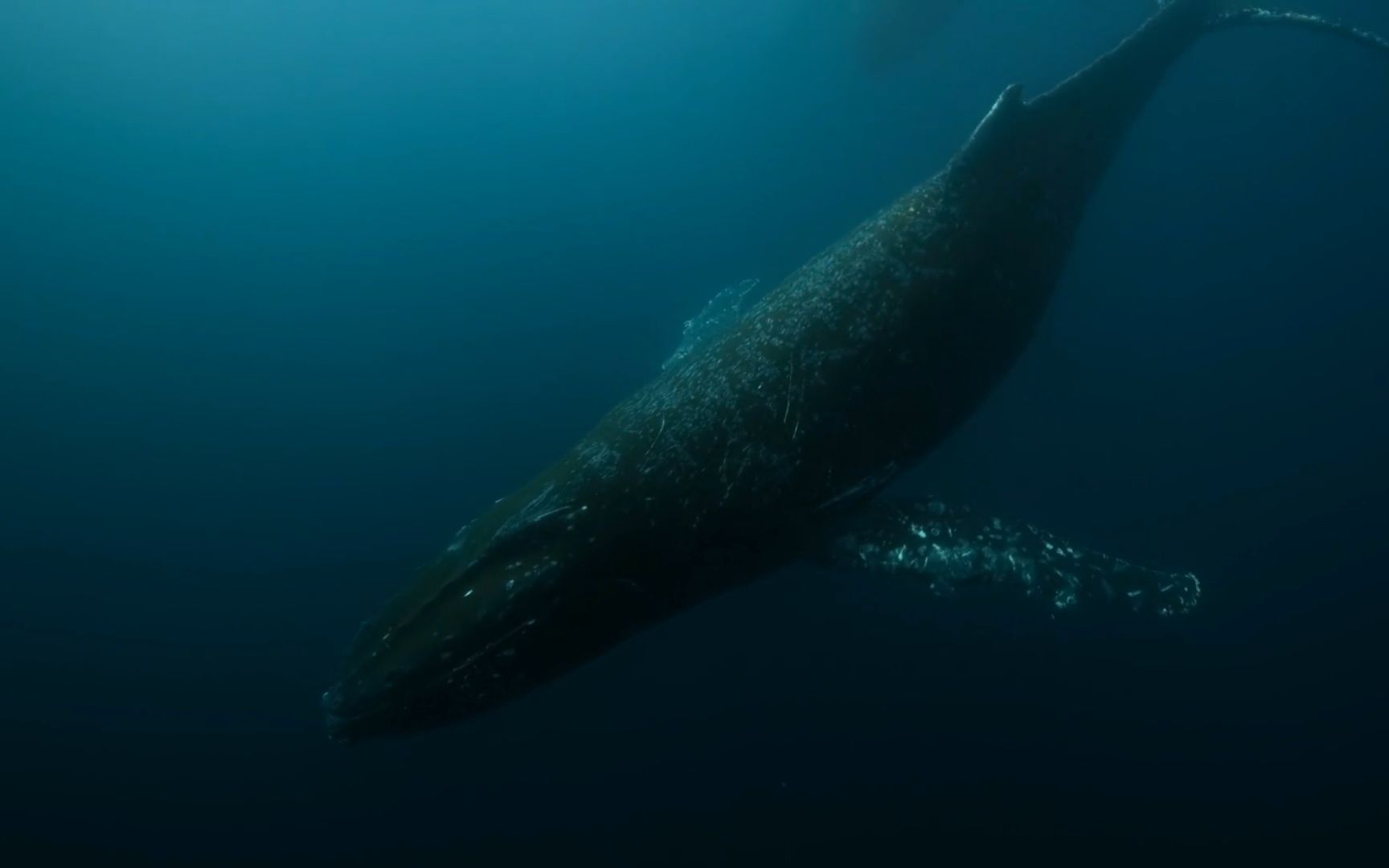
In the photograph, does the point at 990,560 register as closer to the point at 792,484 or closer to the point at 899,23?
the point at 792,484

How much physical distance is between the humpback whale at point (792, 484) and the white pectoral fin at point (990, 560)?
0.06 ft

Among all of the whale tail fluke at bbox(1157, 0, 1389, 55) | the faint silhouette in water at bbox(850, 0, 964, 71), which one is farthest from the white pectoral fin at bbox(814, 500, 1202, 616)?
the faint silhouette in water at bbox(850, 0, 964, 71)

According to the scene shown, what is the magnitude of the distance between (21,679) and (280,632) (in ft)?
18.2

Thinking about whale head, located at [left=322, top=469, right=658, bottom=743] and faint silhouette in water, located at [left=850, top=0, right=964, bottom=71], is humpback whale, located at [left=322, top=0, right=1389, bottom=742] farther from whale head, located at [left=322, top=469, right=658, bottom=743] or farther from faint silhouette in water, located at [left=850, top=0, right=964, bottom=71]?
faint silhouette in water, located at [left=850, top=0, right=964, bottom=71]

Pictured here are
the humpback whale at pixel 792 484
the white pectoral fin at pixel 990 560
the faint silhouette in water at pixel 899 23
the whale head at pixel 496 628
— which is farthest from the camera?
the faint silhouette in water at pixel 899 23

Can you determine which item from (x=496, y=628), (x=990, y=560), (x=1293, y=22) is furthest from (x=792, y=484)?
(x=1293, y=22)

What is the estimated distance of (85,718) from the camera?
1352 centimetres

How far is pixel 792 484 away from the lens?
5.68 m

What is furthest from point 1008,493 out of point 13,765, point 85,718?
point 13,765

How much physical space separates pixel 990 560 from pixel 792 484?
1913 millimetres

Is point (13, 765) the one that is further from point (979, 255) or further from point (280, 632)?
point (979, 255)

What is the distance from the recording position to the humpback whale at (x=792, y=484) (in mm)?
5516

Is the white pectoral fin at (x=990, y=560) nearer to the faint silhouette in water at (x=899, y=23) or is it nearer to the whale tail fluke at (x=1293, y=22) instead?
the whale tail fluke at (x=1293, y=22)

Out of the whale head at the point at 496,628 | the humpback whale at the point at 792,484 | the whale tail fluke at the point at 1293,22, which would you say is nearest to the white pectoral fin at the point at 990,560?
the humpback whale at the point at 792,484
